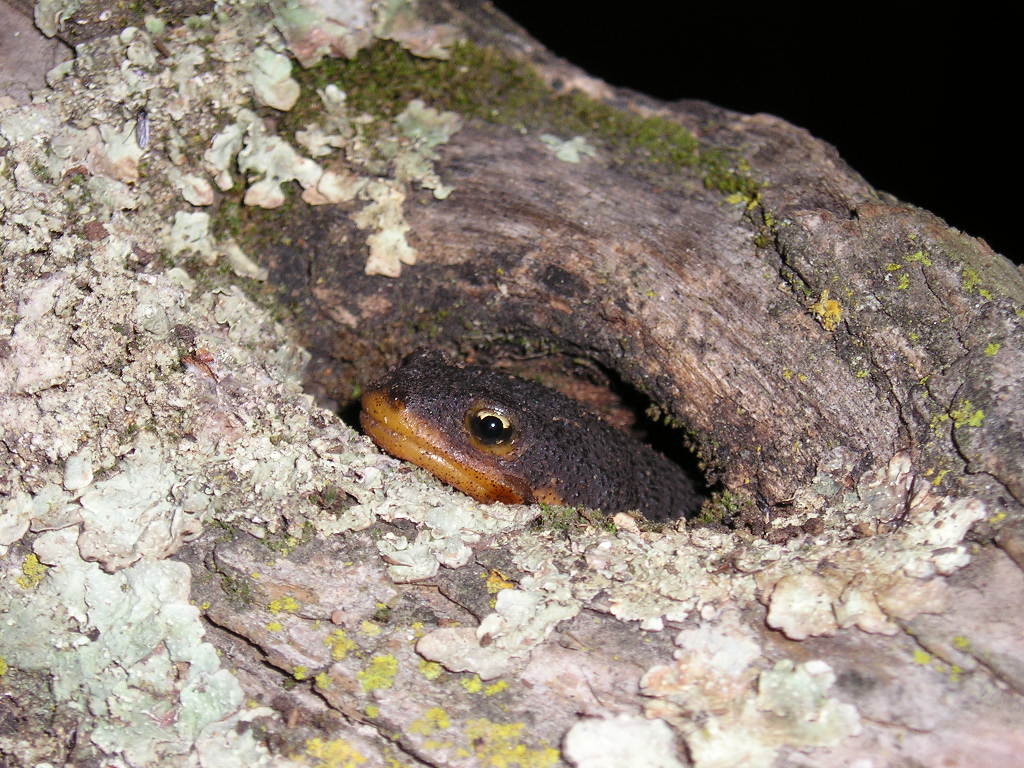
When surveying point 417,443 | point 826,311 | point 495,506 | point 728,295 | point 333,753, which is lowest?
point 417,443

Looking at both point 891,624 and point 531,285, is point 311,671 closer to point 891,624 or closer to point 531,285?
point 891,624

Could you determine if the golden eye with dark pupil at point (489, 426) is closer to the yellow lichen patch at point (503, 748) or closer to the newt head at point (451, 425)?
the newt head at point (451, 425)

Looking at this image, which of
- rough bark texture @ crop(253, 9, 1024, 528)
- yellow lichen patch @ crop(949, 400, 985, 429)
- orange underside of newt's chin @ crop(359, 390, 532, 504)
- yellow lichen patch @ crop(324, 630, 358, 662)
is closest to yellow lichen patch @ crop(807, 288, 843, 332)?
rough bark texture @ crop(253, 9, 1024, 528)

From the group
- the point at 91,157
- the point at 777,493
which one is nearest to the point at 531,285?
the point at 777,493

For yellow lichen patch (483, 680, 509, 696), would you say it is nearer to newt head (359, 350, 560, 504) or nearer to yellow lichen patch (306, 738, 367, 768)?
yellow lichen patch (306, 738, 367, 768)

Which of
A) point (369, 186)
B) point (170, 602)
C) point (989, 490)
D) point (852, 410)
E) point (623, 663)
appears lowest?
point (170, 602)

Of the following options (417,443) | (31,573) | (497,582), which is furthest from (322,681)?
(417,443)

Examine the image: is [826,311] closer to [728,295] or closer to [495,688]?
[728,295]
